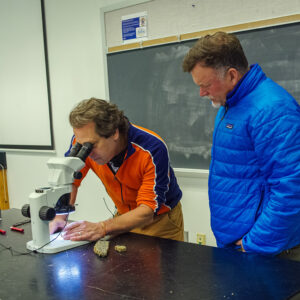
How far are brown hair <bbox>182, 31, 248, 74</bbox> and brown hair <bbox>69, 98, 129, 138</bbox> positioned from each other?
472 millimetres

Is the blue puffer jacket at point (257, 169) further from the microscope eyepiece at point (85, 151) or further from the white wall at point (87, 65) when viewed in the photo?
the white wall at point (87, 65)

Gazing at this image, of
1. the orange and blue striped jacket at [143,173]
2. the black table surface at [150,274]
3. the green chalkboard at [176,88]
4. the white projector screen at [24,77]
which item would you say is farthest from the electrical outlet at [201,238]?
the white projector screen at [24,77]

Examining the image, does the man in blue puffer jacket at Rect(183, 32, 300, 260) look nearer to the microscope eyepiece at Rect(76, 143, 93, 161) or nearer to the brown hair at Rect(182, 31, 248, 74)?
the brown hair at Rect(182, 31, 248, 74)

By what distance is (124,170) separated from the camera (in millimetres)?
1688

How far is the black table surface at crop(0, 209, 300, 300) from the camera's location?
1004 mm

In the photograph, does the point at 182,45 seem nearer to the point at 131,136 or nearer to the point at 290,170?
the point at 131,136

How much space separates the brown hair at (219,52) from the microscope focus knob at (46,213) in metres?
0.82

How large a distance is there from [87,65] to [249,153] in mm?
2303

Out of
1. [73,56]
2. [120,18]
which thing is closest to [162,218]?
[120,18]

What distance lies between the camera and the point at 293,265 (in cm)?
115

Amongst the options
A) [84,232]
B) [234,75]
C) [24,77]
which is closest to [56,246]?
[84,232]

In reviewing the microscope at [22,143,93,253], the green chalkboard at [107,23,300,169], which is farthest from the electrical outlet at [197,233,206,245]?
the microscope at [22,143,93,253]

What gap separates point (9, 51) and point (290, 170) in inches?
138

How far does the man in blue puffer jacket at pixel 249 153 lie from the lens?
1240mm
